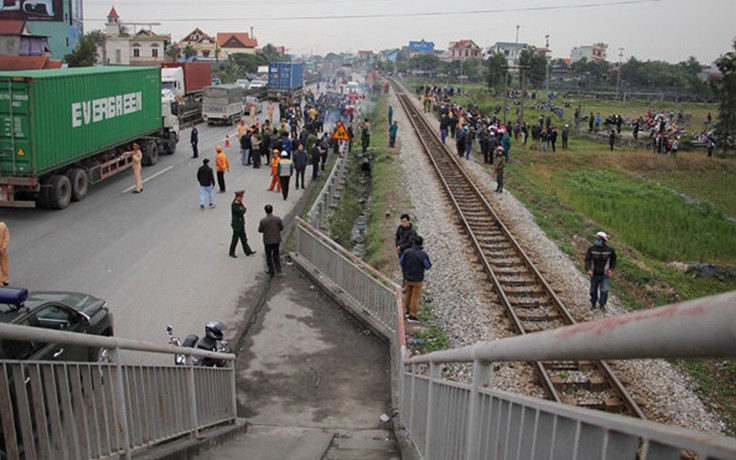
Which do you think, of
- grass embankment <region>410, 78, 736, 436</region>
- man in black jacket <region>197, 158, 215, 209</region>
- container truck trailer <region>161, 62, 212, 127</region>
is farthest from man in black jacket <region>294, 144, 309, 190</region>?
container truck trailer <region>161, 62, 212, 127</region>

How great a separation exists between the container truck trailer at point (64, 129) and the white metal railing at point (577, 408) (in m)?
15.8

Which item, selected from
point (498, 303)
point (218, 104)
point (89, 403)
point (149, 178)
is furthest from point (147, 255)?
point (218, 104)

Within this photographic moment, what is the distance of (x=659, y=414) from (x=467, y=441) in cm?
Answer: 701

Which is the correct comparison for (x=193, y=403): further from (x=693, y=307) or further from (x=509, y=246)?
(x=509, y=246)

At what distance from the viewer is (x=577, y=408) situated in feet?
7.78

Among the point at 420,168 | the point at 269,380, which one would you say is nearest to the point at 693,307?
the point at 269,380

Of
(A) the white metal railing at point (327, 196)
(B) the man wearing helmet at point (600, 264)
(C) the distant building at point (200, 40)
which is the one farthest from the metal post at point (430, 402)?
(C) the distant building at point (200, 40)

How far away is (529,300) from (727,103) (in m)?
37.3

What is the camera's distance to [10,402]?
3.50m

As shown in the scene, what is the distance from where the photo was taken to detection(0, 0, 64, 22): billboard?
7625 centimetres

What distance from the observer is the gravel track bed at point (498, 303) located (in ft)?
33.1

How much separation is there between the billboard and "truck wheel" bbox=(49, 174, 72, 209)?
65.3m

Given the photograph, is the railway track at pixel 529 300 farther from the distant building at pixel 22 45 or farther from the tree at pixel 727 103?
the distant building at pixel 22 45

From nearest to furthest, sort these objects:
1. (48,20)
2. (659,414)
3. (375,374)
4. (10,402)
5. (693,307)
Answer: (693,307), (10,402), (659,414), (375,374), (48,20)
